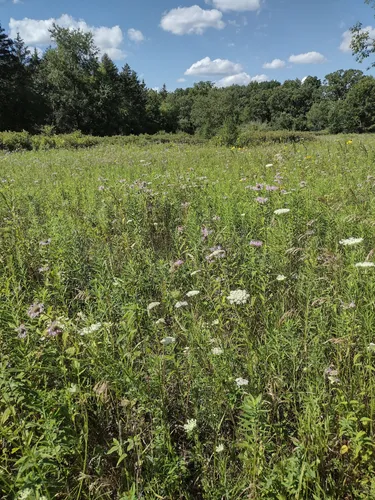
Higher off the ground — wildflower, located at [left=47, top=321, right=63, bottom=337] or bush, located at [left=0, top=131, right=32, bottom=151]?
bush, located at [left=0, top=131, right=32, bottom=151]

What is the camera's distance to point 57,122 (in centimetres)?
5084

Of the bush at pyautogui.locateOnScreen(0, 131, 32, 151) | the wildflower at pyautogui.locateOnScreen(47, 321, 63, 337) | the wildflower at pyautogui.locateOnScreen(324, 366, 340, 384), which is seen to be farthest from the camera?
the bush at pyautogui.locateOnScreen(0, 131, 32, 151)

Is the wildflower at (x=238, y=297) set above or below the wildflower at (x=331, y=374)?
above

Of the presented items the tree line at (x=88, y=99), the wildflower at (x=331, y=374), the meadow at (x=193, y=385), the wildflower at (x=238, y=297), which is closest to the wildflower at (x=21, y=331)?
the meadow at (x=193, y=385)

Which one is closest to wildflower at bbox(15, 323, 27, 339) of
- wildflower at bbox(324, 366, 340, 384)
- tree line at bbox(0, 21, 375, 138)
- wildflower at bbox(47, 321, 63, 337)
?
wildflower at bbox(47, 321, 63, 337)

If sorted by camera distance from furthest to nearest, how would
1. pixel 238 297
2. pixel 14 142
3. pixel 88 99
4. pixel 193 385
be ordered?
pixel 88 99 → pixel 14 142 → pixel 238 297 → pixel 193 385

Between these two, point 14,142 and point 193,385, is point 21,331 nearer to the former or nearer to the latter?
point 193,385

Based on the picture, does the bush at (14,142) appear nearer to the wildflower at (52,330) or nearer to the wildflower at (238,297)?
the wildflower at (52,330)

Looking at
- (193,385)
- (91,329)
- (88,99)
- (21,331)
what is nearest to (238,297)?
(193,385)

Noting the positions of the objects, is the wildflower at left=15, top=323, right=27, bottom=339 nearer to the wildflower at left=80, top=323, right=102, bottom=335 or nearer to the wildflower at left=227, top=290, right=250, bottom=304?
the wildflower at left=80, top=323, right=102, bottom=335

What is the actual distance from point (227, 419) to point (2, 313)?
4.58 feet

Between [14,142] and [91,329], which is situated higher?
[14,142]

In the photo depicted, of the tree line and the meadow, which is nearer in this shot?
the meadow

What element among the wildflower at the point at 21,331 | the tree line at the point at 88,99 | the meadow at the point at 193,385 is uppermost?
the tree line at the point at 88,99
